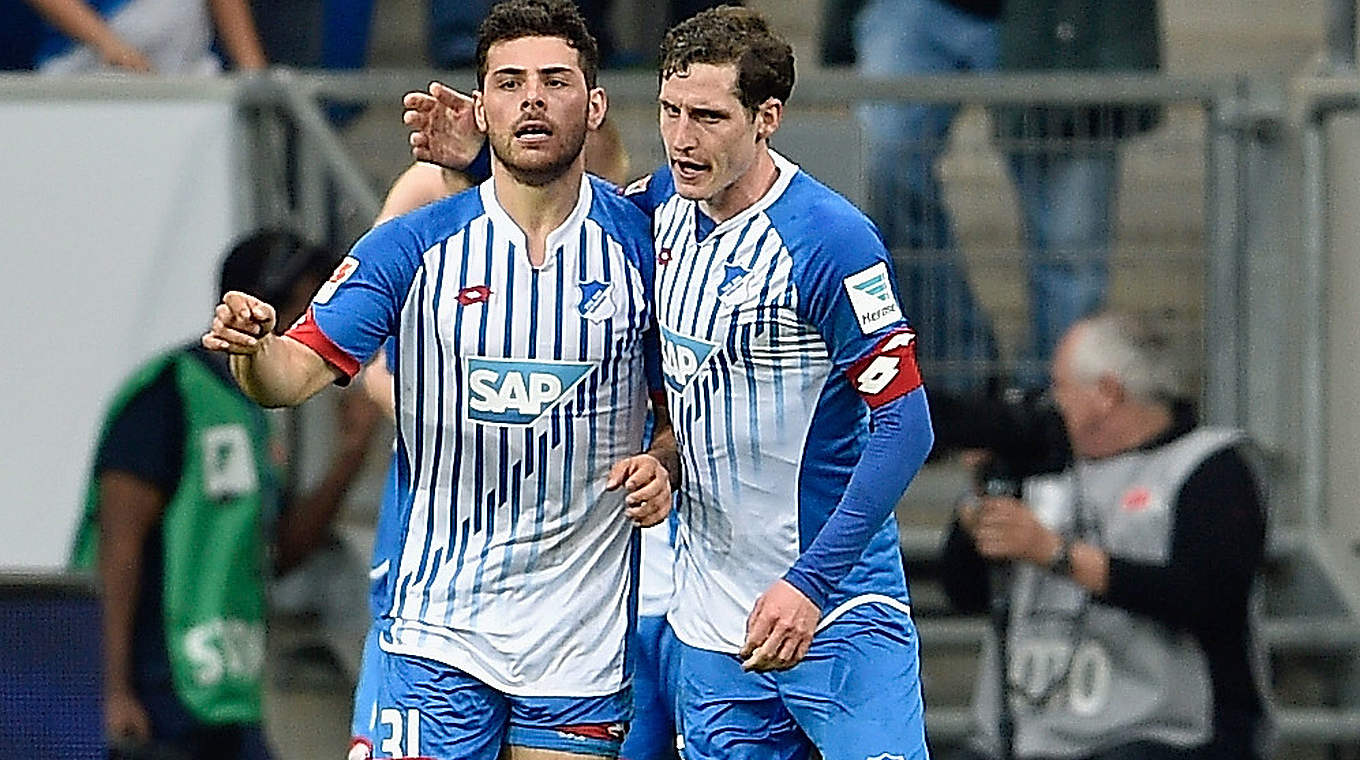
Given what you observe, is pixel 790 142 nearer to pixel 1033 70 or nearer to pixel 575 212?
pixel 1033 70

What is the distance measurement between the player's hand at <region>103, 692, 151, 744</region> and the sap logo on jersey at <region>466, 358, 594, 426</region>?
2449mm

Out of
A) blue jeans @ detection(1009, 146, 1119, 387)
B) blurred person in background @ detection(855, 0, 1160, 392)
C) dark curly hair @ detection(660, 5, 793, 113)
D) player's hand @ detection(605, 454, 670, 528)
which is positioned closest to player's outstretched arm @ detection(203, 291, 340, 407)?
player's hand @ detection(605, 454, 670, 528)

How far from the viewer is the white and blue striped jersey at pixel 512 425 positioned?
17.5 feet

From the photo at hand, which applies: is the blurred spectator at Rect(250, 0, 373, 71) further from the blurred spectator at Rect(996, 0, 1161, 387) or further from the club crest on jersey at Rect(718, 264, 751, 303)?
the club crest on jersey at Rect(718, 264, 751, 303)

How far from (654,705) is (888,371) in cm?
98

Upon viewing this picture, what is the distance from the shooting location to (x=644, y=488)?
514 centimetres

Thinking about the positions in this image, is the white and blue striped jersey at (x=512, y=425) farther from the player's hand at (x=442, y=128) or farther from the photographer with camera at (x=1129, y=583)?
the photographer with camera at (x=1129, y=583)

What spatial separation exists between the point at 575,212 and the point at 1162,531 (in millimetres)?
2644

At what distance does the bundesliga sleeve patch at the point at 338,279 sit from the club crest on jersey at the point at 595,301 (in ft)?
1.35

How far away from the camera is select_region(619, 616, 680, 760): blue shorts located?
5.81 m

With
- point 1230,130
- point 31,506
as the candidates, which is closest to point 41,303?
point 31,506

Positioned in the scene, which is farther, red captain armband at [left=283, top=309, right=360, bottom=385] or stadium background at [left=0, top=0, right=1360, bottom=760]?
stadium background at [left=0, top=0, right=1360, bottom=760]

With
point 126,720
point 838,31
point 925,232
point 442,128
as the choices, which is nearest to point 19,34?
point 126,720

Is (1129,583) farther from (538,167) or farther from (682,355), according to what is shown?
(538,167)
